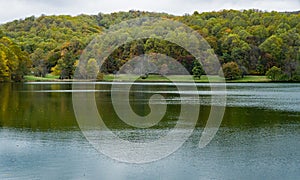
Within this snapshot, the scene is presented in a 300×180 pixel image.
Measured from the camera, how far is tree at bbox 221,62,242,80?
94875 mm

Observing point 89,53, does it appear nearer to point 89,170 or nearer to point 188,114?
point 188,114

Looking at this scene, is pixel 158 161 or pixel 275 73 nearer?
pixel 158 161

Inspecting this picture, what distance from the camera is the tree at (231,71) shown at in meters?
94.9

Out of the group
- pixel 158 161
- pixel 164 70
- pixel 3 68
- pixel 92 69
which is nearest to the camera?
pixel 158 161

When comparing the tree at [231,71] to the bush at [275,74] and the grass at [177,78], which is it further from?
the bush at [275,74]

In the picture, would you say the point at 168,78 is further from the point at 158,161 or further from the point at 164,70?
the point at 158,161

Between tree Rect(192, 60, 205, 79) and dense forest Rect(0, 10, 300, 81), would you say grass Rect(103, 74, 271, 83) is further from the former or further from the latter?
dense forest Rect(0, 10, 300, 81)

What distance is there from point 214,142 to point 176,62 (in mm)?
91227

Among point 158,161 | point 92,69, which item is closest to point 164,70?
point 92,69

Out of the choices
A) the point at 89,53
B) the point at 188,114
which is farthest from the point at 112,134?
the point at 89,53

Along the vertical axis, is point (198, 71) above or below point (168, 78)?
above

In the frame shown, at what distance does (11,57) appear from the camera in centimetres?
8244

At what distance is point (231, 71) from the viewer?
94.9m

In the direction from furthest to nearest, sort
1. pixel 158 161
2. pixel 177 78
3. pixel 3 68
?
pixel 177 78, pixel 3 68, pixel 158 161
